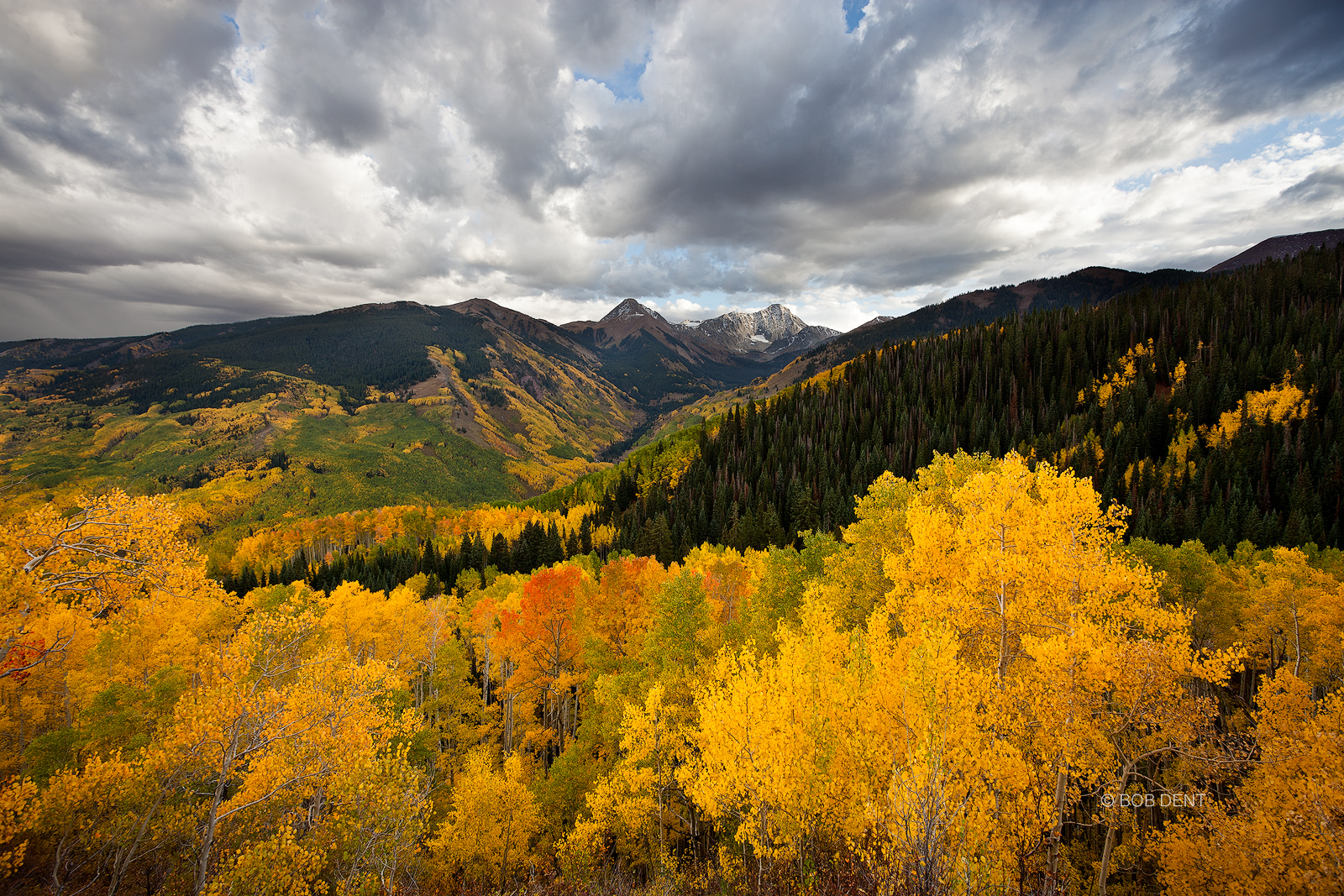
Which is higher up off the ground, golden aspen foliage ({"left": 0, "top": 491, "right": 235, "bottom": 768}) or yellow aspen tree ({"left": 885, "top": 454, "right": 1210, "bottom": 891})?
golden aspen foliage ({"left": 0, "top": 491, "right": 235, "bottom": 768})

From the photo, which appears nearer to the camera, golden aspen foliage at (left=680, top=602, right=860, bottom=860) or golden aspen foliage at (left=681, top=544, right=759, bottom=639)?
golden aspen foliage at (left=680, top=602, right=860, bottom=860)

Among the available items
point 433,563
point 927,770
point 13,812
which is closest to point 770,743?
point 927,770

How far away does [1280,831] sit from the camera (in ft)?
49.7

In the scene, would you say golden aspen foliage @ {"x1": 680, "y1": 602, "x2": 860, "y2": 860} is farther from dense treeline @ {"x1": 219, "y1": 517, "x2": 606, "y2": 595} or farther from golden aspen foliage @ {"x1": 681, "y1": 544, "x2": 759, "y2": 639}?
dense treeline @ {"x1": 219, "y1": 517, "x2": 606, "y2": 595}

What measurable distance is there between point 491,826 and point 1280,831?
34263mm

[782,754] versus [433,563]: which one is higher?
[782,754]

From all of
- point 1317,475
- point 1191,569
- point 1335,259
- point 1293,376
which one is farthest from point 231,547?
point 1335,259

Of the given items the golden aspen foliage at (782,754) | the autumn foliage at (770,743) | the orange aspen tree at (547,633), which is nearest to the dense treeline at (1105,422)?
the orange aspen tree at (547,633)

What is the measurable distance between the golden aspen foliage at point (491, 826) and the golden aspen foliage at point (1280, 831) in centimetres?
3077

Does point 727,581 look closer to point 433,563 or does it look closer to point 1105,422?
point 433,563

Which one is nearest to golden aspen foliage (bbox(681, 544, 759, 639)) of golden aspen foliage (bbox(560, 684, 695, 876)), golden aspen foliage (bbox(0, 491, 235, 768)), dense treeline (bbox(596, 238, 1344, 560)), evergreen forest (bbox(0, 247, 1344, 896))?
evergreen forest (bbox(0, 247, 1344, 896))

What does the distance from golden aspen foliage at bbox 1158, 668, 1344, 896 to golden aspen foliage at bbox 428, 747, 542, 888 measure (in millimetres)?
30771

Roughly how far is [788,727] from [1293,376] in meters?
161

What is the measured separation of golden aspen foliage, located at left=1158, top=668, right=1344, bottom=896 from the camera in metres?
13.9
